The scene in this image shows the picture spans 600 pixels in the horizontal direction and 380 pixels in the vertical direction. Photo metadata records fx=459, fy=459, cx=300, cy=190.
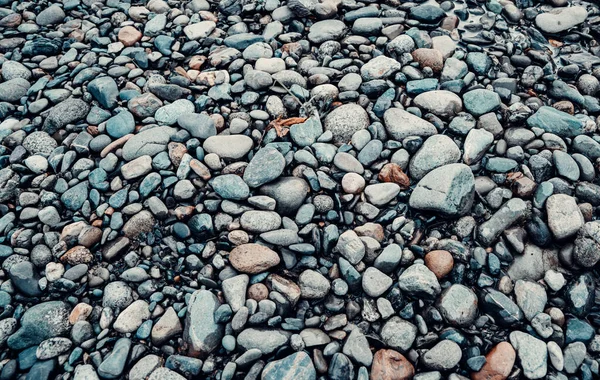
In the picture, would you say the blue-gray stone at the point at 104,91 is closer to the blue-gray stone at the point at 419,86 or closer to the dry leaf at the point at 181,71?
the dry leaf at the point at 181,71

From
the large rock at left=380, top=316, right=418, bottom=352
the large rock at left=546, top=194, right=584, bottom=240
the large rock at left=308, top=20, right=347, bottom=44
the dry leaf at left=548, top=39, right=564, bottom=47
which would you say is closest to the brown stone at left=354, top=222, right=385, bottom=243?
the large rock at left=380, top=316, right=418, bottom=352

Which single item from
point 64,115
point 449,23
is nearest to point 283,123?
point 64,115

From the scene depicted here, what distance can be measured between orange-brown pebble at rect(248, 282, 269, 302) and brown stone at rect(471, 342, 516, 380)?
113 centimetres

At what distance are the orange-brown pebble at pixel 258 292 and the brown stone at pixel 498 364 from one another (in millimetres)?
1133

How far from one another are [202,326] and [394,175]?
56.4 inches

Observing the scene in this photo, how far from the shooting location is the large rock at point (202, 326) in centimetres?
237

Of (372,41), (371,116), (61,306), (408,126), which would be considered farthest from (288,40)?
(61,306)

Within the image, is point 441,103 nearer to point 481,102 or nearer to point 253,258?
Result: point 481,102

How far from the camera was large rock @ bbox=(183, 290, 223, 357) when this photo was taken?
7.78ft

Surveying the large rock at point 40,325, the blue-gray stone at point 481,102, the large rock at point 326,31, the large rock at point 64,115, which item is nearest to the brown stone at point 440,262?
the blue-gray stone at point 481,102

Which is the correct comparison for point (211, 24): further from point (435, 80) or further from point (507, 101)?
point (507, 101)

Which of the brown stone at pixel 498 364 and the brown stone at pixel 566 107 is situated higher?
the brown stone at pixel 566 107

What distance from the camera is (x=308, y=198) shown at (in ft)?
9.22

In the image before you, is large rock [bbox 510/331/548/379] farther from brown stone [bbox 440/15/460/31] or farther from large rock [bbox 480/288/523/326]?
brown stone [bbox 440/15/460/31]
